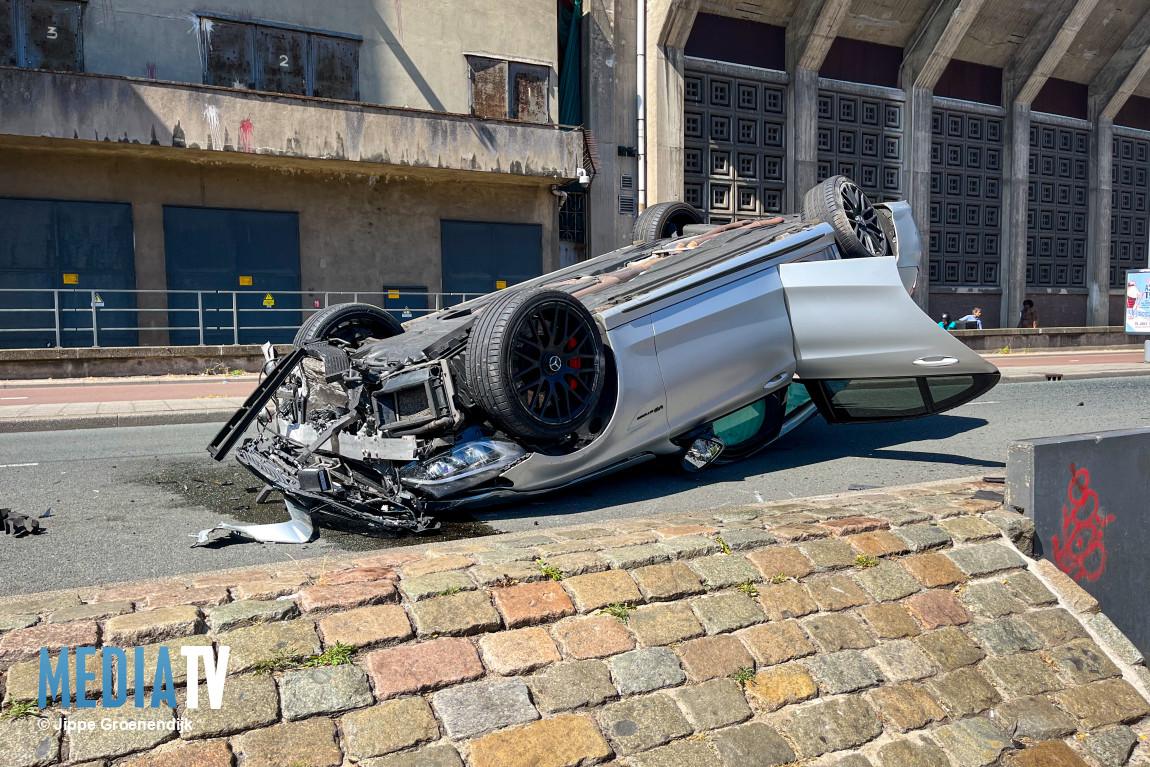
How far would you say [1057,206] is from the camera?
27625 millimetres

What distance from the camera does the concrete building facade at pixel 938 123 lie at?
2070 centimetres

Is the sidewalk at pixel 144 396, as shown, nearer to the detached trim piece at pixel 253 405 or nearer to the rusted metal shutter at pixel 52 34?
the detached trim piece at pixel 253 405

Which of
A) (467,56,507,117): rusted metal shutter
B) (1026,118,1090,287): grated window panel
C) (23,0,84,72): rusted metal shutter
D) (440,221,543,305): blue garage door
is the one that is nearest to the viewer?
(23,0,84,72): rusted metal shutter

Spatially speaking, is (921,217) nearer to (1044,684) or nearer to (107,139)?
(107,139)

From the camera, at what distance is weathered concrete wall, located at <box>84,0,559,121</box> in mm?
15930

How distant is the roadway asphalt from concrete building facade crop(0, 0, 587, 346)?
8.95 metres

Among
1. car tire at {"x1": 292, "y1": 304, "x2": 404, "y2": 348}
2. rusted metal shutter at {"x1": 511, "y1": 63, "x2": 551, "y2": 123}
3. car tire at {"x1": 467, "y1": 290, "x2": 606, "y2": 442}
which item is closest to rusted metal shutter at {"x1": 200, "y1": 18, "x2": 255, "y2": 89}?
rusted metal shutter at {"x1": 511, "y1": 63, "x2": 551, "y2": 123}

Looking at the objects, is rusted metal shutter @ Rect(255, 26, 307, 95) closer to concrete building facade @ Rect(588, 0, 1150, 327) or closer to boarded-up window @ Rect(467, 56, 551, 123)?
boarded-up window @ Rect(467, 56, 551, 123)

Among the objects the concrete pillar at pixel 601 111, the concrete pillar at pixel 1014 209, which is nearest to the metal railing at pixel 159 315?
the concrete pillar at pixel 601 111

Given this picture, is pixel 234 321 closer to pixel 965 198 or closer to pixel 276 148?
pixel 276 148

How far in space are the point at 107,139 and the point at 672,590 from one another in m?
15.5

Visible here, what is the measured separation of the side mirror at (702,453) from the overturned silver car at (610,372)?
0.01 meters

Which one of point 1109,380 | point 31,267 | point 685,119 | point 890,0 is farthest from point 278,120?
point 890,0

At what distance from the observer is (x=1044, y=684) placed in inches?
130
